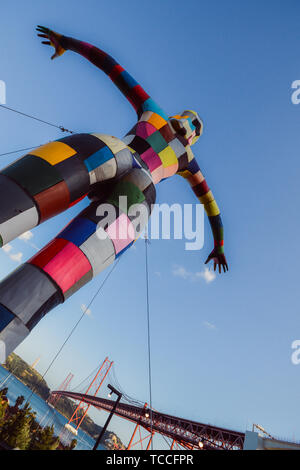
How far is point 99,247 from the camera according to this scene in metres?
1.94

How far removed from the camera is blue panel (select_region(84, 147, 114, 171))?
2051 mm

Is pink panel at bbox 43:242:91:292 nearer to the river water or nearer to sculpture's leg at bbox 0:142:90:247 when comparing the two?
sculpture's leg at bbox 0:142:90:247

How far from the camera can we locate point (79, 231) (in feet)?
6.39

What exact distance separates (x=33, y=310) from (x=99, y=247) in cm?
65

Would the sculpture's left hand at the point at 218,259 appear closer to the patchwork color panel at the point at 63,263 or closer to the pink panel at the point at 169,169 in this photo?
the pink panel at the point at 169,169

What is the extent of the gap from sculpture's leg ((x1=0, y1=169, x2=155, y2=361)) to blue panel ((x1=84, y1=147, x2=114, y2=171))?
276 millimetres

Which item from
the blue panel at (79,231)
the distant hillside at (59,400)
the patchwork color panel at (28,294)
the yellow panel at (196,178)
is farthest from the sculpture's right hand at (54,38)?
the distant hillside at (59,400)

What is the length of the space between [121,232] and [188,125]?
2.31 metres

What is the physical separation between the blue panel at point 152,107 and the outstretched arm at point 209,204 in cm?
82

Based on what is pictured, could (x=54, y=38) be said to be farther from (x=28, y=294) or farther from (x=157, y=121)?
(x=28, y=294)

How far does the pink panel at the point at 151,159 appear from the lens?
2940mm

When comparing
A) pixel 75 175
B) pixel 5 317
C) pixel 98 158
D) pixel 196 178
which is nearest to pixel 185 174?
pixel 196 178
